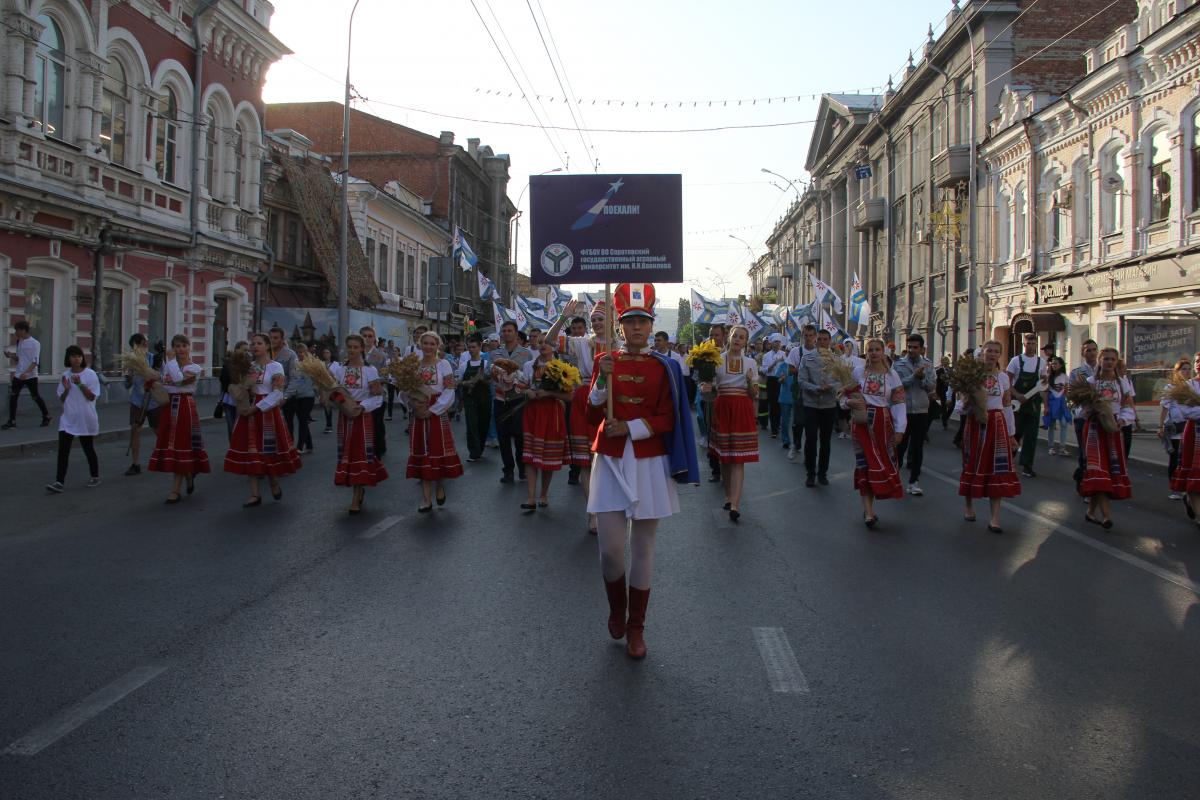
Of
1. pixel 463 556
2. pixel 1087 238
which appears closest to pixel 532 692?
pixel 463 556

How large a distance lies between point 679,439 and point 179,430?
274 inches

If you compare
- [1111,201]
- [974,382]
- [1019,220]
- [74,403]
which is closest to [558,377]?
[974,382]

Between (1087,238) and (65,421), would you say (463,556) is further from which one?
(1087,238)

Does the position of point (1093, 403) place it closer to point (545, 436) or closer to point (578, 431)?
point (578, 431)

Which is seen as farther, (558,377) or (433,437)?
(433,437)

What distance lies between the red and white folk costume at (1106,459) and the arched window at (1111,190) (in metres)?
18.2

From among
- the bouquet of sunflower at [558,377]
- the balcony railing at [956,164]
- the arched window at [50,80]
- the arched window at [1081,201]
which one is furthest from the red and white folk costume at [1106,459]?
the balcony railing at [956,164]

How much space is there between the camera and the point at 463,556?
7793mm

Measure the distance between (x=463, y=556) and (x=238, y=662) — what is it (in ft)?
9.39

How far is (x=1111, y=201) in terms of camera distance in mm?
26031

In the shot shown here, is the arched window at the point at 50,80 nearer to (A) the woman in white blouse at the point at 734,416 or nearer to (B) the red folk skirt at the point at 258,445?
(B) the red folk skirt at the point at 258,445

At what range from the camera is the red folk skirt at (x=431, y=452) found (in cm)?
990

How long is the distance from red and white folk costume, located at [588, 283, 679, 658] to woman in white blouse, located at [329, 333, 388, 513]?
4.67m

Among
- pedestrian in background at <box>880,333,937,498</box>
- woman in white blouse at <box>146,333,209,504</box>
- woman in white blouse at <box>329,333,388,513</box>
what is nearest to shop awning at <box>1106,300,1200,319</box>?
pedestrian in background at <box>880,333,937,498</box>
